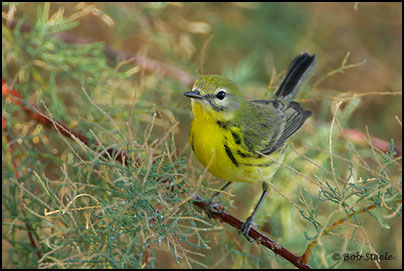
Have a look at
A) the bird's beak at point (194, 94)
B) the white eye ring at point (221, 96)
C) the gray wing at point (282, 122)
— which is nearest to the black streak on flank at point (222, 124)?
the white eye ring at point (221, 96)

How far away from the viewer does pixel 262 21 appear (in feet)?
15.1

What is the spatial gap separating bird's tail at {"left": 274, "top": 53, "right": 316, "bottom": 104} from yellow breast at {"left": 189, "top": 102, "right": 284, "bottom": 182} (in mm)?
976

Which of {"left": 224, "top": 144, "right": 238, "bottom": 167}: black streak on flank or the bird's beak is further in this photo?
{"left": 224, "top": 144, "right": 238, "bottom": 167}: black streak on flank

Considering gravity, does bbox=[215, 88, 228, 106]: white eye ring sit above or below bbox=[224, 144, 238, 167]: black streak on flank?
above

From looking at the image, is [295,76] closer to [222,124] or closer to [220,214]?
[222,124]

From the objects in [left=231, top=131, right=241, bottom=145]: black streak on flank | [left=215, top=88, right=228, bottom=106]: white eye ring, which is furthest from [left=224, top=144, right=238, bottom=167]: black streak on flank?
[left=215, top=88, right=228, bottom=106]: white eye ring

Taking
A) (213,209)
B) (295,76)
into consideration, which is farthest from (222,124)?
(295,76)

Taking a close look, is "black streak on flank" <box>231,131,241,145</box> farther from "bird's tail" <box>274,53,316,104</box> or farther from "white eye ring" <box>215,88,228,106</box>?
"bird's tail" <box>274,53,316,104</box>

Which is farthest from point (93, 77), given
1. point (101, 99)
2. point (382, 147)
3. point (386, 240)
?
point (386, 240)

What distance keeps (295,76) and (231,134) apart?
1.11 meters

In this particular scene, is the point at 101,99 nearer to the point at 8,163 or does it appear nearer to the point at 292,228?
the point at 8,163

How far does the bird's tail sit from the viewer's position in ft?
12.9

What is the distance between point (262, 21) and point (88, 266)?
310 cm

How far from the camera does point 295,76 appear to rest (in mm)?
3939
